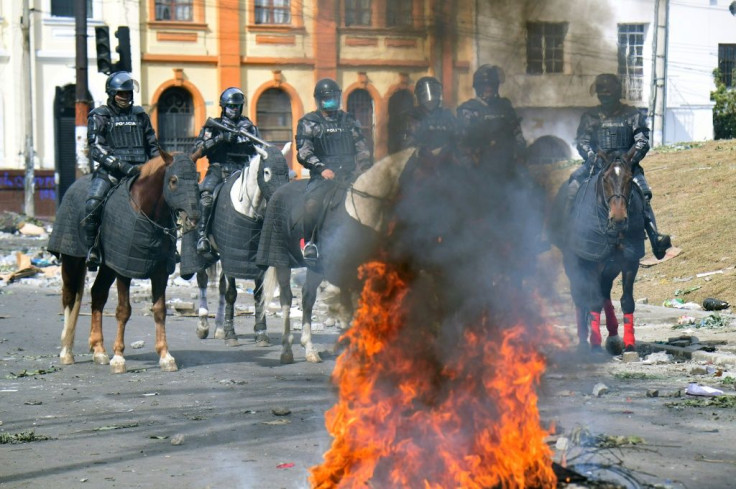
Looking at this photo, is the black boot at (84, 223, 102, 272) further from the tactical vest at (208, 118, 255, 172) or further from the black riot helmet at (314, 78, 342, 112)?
the black riot helmet at (314, 78, 342, 112)

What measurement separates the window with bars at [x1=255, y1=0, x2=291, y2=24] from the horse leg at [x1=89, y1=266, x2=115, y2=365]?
554 centimetres

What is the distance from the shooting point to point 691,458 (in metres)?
6.98

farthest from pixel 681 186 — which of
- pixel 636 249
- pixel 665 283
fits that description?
pixel 636 249

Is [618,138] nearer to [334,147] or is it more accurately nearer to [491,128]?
[334,147]

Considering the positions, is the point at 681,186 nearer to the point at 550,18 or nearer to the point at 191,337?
the point at 191,337

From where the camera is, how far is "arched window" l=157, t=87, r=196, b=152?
22203 mm

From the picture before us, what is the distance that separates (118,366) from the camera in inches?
442

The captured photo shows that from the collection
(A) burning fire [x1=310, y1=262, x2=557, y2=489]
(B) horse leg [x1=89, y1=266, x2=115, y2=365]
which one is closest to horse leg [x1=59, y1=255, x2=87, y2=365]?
(B) horse leg [x1=89, y1=266, x2=115, y2=365]

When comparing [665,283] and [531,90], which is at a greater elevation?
[531,90]

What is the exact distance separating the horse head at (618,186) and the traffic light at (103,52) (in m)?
9.78

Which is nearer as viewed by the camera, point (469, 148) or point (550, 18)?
point (550, 18)

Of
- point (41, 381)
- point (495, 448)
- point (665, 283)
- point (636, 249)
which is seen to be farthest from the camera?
point (665, 283)

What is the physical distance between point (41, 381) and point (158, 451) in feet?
12.4

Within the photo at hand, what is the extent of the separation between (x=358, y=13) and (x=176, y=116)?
67.4 ft
